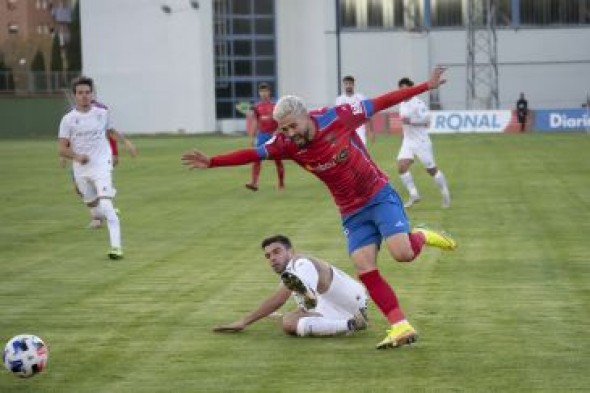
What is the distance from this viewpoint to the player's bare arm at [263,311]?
11.6 m

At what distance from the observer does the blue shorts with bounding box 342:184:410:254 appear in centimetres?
1131

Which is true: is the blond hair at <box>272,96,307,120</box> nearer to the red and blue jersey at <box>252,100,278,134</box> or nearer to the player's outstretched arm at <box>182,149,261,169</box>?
the player's outstretched arm at <box>182,149,261,169</box>

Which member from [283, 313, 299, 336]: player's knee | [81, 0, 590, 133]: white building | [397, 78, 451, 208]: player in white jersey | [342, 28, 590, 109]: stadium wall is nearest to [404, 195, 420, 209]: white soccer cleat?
[397, 78, 451, 208]: player in white jersey

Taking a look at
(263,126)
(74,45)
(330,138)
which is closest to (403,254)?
(330,138)

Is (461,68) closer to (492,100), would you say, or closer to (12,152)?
(492,100)

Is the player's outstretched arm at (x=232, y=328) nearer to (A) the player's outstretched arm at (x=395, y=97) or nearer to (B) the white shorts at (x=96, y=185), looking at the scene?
(A) the player's outstretched arm at (x=395, y=97)

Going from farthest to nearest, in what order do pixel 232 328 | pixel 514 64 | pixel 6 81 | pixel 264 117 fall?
pixel 6 81 → pixel 514 64 → pixel 264 117 → pixel 232 328

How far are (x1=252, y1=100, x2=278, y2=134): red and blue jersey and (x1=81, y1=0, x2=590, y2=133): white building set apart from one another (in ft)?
161

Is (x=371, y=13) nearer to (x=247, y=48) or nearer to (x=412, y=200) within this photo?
(x=247, y=48)

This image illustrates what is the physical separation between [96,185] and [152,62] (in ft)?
208

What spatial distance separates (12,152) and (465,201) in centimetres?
2965

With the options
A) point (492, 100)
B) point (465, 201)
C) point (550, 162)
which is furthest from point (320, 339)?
point (492, 100)

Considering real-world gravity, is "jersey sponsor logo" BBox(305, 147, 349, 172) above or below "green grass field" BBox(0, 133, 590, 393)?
above

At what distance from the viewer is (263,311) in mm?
11719
